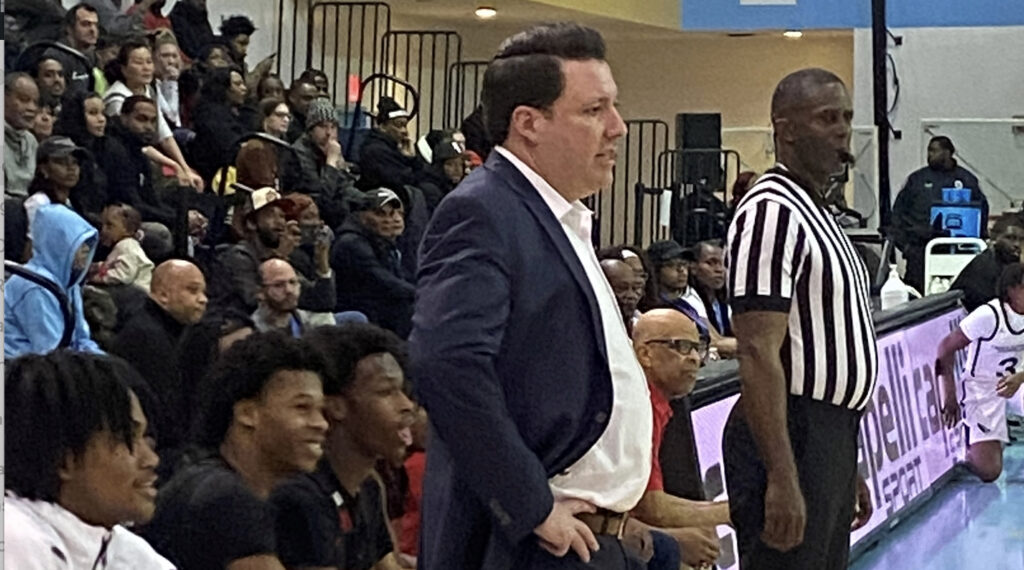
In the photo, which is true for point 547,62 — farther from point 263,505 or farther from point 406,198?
point 406,198

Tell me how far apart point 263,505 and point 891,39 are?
16.6 m

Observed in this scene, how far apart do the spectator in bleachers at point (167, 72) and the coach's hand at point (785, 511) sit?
6819 millimetres

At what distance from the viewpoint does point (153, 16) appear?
37.7 feet

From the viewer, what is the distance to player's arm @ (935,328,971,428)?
9.83 m

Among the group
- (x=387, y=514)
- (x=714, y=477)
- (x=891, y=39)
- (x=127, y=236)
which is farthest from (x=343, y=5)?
(x=387, y=514)

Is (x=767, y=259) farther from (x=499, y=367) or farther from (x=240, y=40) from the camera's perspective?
(x=240, y=40)

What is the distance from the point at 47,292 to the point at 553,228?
3.14 m

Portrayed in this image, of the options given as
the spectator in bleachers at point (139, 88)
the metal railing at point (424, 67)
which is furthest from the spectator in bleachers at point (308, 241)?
the metal railing at point (424, 67)

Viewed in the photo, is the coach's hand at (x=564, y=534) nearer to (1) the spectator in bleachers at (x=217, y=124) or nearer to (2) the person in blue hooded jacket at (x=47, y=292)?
(2) the person in blue hooded jacket at (x=47, y=292)

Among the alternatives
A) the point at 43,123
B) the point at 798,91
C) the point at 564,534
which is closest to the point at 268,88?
the point at 43,123

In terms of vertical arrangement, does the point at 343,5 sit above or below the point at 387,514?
above

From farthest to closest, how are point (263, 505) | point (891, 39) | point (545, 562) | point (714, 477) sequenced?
point (891, 39), point (714, 477), point (263, 505), point (545, 562)

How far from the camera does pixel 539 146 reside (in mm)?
2994

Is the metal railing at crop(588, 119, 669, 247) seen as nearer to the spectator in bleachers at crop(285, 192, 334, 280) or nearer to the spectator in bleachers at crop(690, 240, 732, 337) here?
the spectator in bleachers at crop(690, 240, 732, 337)
